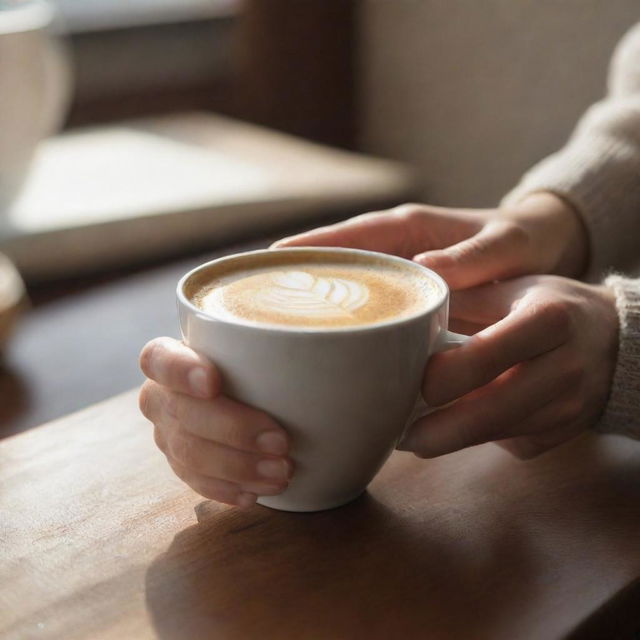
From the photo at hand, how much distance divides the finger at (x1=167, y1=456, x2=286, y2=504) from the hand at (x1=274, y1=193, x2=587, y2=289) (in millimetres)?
181

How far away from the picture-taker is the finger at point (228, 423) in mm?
439

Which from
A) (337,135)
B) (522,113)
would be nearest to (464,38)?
(522,113)

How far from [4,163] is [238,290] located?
0.63 metres

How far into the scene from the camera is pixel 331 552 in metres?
0.46

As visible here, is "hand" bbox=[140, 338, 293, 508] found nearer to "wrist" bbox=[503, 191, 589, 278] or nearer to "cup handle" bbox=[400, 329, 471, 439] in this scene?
"cup handle" bbox=[400, 329, 471, 439]

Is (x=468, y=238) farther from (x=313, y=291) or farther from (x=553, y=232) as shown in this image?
(x=313, y=291)

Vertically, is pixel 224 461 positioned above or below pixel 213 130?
above

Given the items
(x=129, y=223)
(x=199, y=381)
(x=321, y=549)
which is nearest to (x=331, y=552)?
(x=321, y=549)

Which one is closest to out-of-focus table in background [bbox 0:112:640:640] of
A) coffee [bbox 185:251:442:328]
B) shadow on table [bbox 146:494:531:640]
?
shadow on table [bbox 146:494:531:640]

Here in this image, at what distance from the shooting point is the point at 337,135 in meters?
2.28

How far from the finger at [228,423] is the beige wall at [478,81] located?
4.60 ft

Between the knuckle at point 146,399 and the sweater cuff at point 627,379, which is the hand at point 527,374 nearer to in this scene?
the sweater cuff at point 627,379

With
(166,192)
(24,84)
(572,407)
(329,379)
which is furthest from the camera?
(166,192)

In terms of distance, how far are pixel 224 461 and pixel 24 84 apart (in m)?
0.69
